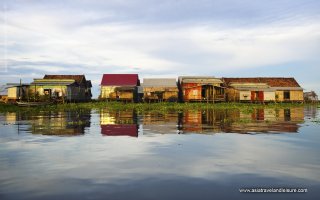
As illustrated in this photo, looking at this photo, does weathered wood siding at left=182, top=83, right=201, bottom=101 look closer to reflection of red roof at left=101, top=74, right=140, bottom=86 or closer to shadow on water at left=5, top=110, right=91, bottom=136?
reflection of red roof at left=101, top=74, right=140, bottom=86

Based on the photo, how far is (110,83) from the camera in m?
57.6

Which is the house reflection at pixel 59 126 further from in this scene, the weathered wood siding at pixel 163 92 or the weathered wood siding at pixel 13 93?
the weathered wood siding at pixel 13 93

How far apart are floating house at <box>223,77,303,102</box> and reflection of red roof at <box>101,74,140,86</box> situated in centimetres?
1642

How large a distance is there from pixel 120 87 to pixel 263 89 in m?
23.4

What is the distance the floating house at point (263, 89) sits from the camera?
53875 mm

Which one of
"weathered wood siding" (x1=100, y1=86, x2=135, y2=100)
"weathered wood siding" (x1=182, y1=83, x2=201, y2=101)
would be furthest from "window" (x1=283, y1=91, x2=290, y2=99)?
"weathered wood siding" (x1=100, y1=86, x2=135, y2=100)

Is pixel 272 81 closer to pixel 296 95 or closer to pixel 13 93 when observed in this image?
pixel 296 95

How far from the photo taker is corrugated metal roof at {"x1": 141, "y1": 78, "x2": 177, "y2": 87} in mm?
56156

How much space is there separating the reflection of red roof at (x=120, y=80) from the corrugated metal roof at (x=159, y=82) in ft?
7.27

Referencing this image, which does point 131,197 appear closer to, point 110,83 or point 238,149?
point 238,149

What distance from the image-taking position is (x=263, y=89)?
54.2 m

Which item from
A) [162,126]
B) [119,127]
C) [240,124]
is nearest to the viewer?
[119,127]

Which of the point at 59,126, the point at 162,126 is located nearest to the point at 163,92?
the point at 162,126

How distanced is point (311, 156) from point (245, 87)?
48.6 metres
